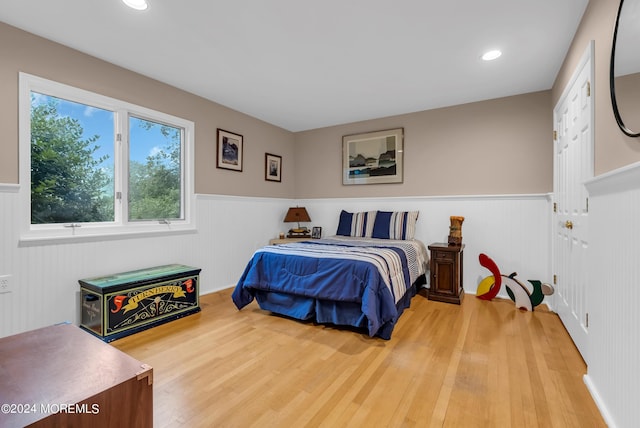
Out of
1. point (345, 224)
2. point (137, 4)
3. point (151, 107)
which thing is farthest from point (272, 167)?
point (137, 4)

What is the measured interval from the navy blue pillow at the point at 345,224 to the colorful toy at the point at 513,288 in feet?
5.60

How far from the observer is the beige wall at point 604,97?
4.85 ft

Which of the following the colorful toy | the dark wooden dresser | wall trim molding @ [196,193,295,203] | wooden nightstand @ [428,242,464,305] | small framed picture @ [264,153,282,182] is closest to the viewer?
the dark wooden dresser

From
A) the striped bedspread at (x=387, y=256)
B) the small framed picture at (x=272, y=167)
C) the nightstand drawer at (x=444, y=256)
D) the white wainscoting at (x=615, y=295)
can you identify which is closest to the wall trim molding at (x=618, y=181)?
the white wainscoting at (x=615, y=295)

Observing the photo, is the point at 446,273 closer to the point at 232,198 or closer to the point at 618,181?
the point at 618,181

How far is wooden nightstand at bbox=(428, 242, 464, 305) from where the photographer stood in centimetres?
326

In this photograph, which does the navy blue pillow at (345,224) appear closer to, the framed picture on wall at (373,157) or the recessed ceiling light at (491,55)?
the framed picture on wall at (373,157)

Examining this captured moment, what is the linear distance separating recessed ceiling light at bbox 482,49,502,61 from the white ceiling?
0.06 m

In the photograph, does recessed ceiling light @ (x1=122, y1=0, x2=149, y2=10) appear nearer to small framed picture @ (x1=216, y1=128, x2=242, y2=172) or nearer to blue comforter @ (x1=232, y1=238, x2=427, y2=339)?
small framed picture @ (x1=216, y1=128, x2=242, y2=172)

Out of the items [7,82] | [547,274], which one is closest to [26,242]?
[7,82]

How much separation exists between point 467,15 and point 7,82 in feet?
11.2

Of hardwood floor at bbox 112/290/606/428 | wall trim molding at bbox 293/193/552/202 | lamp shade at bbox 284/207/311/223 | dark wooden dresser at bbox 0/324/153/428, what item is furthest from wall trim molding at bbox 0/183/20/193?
wall trim molding at bbox 293/193/552/202

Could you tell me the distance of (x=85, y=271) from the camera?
255 cm

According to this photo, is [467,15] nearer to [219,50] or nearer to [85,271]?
[219,50]
